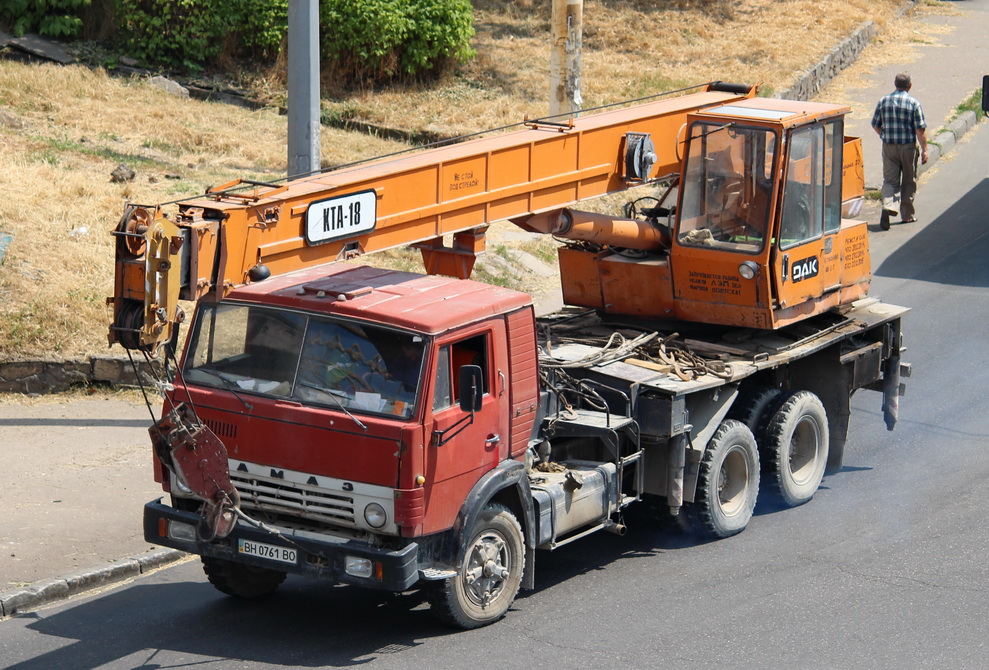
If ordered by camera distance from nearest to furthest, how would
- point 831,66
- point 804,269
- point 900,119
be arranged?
point 804,269, point 900,119, point 831,66

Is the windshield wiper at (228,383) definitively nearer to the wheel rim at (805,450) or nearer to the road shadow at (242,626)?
the road shadow at (242,626)

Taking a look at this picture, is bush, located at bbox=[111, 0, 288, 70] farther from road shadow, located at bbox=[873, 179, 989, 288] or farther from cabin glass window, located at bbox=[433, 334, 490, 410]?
cabin glass window, located at bbox=[433, 334, 490, 410]

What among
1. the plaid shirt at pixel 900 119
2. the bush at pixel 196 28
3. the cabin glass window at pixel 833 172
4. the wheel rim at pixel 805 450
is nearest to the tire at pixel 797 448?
the wheel rim at pixel 805 450

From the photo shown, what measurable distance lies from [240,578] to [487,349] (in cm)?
235

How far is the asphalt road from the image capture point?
8039 mm

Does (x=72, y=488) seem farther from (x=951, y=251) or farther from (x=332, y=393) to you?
(x=951, y=251)

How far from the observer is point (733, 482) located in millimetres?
10594

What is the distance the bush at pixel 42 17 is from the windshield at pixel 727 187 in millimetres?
15203

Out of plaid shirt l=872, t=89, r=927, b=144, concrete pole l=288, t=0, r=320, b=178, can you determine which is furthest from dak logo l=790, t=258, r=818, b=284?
plaid shirt l=872, t=89, r=927, b=144

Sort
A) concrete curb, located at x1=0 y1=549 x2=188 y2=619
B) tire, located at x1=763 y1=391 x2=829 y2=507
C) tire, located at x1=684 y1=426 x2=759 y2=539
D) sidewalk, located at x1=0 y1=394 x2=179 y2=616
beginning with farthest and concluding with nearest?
tire, located at x1=763 y1=391 x2=829 y2=507
tire, located at x1=684 y1=426 x2=759 y2=539
sidewalk, located at x1=0 y1=394 x2=179 y2=616
concrete curb, located at x1=0 y1=549 x2=188 y2=619

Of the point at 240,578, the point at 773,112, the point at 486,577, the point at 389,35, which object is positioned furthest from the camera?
the point at 389,35

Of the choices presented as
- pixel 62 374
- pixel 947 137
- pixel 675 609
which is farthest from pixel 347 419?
pixel 947 137

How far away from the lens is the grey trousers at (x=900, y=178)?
19.2 meters

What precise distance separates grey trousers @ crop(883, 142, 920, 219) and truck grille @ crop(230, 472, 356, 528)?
543 inches
